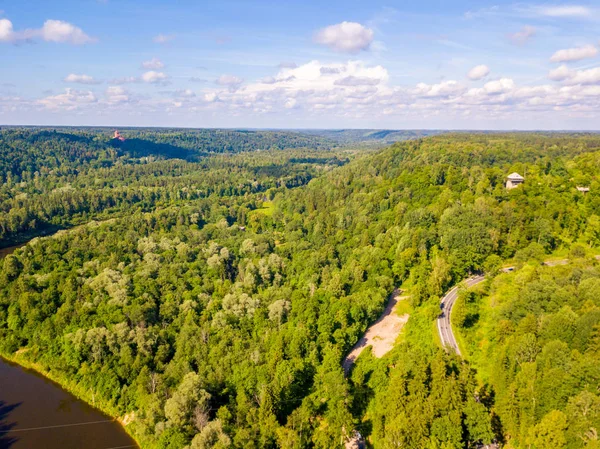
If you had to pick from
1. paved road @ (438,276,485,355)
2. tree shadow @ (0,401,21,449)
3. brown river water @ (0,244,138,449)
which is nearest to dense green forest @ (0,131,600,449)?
paved road @ (438,276,485,355)

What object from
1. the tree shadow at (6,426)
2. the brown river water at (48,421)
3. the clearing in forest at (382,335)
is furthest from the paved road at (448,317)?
the tree shadow at (6,426)

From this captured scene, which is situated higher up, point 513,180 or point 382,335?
point 513,180

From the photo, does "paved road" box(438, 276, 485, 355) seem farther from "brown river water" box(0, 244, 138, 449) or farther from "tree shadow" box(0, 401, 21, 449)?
"tree shadow" box(0, 401, 21, 449)

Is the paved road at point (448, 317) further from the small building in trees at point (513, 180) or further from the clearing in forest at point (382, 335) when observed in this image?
the small building in trees at point (513, 180)

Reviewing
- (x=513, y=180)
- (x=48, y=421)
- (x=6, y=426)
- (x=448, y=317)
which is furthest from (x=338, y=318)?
(x=513, y=180)

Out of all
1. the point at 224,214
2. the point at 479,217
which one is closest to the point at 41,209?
the point at 224,214

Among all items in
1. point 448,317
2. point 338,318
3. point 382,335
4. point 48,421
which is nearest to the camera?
point 48,421

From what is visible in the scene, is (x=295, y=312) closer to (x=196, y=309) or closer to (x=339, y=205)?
(x=196, y=309)

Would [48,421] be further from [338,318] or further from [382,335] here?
[382,335]
